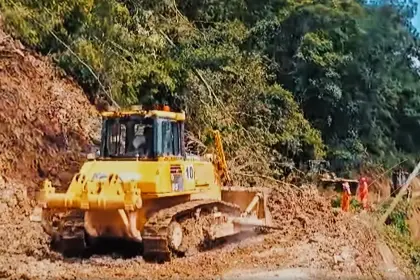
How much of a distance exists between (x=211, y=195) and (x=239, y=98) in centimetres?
953

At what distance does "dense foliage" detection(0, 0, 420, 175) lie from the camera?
689 inches

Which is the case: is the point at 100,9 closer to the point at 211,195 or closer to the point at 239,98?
the point at 239,98

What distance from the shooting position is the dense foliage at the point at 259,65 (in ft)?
57.4

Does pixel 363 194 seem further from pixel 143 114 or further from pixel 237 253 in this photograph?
pixel 143 114

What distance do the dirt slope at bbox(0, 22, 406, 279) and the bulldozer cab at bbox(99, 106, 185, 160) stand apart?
161 cm

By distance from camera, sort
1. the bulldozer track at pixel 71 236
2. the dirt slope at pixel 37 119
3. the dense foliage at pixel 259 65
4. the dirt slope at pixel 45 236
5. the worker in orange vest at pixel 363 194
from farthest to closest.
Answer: the worker in orange vest at pixel 363 194
the dense foliage at pixel 259 65
the dirt slope at pixel 37 119
the bulldozer track at pixel 71 236
the dirt slope at pixel 45 236

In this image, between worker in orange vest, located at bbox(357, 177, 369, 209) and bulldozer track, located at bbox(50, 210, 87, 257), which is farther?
worker in orange vest, located at bbox(357, 177, 369, 209)

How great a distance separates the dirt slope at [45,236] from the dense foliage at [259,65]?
1.18 meters

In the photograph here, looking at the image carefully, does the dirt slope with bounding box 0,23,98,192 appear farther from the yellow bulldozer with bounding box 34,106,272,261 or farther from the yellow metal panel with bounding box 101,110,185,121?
the yellow metal panel with bounding box 101,110,185,121

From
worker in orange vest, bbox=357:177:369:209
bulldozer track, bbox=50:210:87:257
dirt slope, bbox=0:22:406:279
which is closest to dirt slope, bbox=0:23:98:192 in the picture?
dirt slope, bbox=0:22:406:279

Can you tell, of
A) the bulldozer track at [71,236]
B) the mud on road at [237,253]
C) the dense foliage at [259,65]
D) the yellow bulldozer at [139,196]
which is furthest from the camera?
the dense foliage at [259,65]

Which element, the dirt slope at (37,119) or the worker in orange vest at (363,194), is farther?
the worker in orange vest at (363,194)

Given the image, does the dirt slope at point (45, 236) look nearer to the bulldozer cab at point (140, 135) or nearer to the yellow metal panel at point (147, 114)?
the bulldozer cab at point (140, 135)

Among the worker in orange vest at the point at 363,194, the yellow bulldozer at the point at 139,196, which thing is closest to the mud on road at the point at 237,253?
the yellow bulldozer at the point at 139,196
